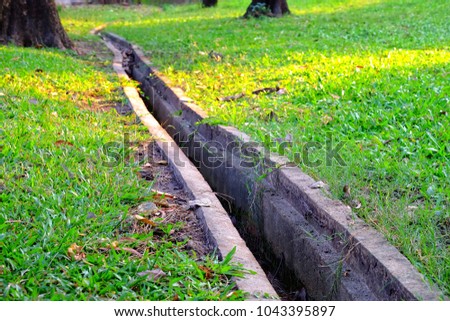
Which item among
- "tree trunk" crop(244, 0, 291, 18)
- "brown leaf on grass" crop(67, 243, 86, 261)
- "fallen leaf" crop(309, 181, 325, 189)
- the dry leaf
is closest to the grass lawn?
"fallen leaf" crop(309, 181, 325, 189)

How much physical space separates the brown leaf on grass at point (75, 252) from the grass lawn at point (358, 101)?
56.3 inches

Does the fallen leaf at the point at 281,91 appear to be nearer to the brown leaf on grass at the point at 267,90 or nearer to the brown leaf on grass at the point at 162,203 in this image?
the brown leaf on grass at the point at 267,90

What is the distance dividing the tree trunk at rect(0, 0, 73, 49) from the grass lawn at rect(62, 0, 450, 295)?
147cm

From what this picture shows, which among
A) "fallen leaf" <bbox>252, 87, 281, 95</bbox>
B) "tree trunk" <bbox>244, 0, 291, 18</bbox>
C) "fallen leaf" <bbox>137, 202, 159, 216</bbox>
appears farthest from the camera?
"tree trunk" <bbox>244, 0, 291, 18</bbox>

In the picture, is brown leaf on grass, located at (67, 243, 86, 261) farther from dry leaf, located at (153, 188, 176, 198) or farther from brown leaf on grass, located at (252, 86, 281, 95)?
brown leaf on grass, located at (252, 86, 281, 95)

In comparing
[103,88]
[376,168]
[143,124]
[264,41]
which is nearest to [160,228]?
[376,168]

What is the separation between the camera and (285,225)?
12.8ft

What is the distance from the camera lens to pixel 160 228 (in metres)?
3.53

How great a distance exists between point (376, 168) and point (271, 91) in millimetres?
2557

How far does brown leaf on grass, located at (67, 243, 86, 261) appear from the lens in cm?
305

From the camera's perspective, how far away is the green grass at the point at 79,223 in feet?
9.34

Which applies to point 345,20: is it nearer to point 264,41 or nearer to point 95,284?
point 264,41

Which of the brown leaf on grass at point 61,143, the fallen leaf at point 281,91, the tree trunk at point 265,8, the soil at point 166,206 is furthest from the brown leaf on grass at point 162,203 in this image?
the tree trunk at point 265,8

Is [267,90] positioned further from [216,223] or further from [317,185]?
[216,223]
